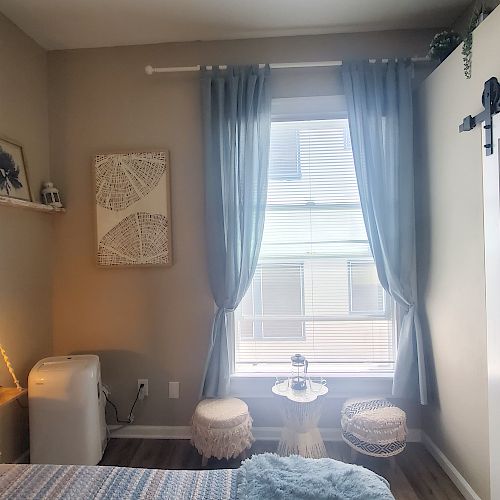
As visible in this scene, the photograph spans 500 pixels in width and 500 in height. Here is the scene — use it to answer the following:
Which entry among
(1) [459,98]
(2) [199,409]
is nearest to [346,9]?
(1) [459,98]

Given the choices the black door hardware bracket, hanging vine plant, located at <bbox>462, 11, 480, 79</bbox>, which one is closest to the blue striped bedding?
the black door hardware bracket

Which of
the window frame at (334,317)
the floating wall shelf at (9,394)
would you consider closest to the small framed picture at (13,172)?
the floating wall shelf at (9,394)

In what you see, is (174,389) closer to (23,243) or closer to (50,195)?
(23,243)

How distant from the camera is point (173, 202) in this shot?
2795mm

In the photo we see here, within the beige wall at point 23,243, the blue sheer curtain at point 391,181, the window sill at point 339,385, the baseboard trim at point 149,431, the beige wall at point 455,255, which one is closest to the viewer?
the beige wall at point 455,255

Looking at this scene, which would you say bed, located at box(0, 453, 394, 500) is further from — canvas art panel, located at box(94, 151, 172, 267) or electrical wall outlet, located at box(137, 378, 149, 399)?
canvas art panel, located at box(94, 151, 172, 267)

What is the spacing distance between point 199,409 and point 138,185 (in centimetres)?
153

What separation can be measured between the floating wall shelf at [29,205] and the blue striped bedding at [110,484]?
1418mm

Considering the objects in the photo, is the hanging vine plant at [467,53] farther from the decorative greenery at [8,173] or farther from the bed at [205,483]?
the decorative greenery at [8,173]

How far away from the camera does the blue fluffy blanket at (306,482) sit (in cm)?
127

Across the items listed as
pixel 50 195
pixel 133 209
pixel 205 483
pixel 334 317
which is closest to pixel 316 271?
pixel 334 317

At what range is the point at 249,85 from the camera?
8.66 feet

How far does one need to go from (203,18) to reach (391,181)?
156 centimetres

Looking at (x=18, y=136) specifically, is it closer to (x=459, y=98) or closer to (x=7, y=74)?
(x=7, y=74)
